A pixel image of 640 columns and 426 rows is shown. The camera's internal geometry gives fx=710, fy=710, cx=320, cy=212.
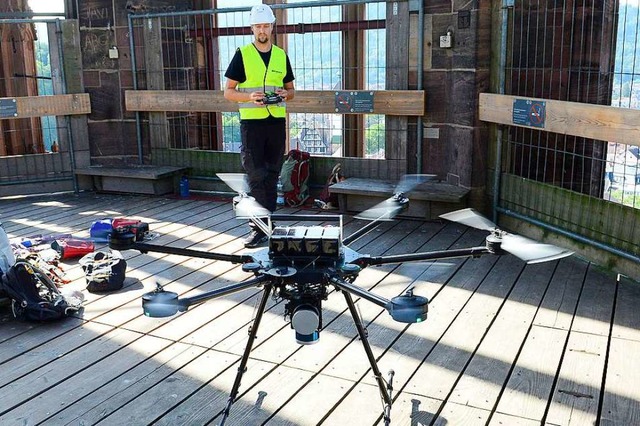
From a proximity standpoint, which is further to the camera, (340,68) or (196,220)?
(340,68)

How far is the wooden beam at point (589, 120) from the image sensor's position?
466cm

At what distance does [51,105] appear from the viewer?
7.96 metres

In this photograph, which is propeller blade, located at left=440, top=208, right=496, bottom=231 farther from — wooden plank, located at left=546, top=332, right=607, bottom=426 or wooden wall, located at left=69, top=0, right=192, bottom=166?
wooden wall, located at left=69, top=0, right=192, bottom=166

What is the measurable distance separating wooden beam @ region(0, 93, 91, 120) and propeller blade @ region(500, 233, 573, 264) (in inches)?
262

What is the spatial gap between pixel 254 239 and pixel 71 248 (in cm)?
146

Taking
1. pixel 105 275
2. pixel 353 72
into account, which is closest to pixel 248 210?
pixel 105 275

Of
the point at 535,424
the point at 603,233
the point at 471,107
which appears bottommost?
the point at 535,424

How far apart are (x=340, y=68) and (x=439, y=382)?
4601 mm

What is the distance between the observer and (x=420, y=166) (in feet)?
23.0

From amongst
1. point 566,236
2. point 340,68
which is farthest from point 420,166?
point 566,236

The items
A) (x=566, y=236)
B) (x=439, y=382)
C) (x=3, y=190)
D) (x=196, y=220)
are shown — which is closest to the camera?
(x=439, y=382)

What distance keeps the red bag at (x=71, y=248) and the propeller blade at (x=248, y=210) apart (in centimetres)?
298

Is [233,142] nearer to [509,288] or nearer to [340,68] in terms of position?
[340,68]

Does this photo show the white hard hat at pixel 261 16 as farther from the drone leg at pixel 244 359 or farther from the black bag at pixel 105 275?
the drone leg at pixel 244 359
